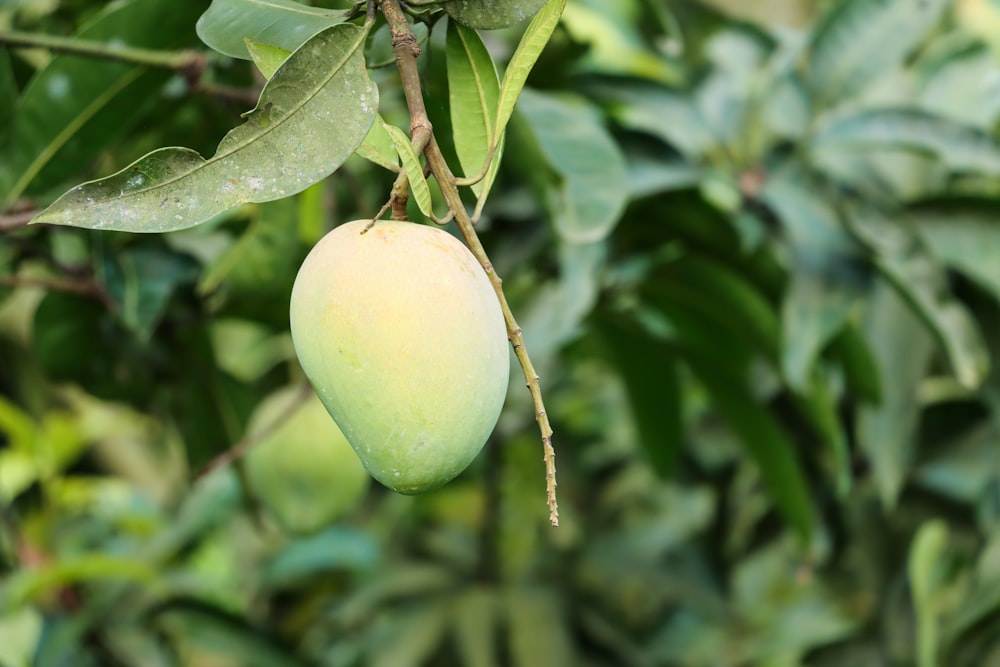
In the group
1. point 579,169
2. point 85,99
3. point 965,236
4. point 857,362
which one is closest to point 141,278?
point 85,99

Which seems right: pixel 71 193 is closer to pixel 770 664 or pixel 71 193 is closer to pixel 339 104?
pixel 339 104

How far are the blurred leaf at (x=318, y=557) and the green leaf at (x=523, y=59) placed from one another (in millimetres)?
1003

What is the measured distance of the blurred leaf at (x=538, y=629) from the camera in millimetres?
1115

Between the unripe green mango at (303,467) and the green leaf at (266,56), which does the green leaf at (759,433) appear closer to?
the unripe green mango at (303,467)

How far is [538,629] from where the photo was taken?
1.14m


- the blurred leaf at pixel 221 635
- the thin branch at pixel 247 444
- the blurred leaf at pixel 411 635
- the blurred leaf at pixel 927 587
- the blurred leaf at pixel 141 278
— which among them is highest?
the blurred leaf at pixel 141 278

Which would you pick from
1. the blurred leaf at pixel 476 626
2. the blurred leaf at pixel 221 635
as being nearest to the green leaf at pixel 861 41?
the blurred leaf at pixel 476 626

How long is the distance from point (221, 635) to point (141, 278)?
0.45 meters

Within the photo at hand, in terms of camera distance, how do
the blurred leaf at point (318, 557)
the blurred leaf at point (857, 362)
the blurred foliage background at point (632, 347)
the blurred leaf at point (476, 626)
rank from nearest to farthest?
the blurred foliage background at point (632, 347) < the blurred leaf at point (857, 362) < the blurred leaf at point (476, 626) < the blurred leaf at point (318, 557)

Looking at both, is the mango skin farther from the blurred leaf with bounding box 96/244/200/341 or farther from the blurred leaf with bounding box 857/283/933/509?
the blurred leaf with bounding box 857/283/933/509

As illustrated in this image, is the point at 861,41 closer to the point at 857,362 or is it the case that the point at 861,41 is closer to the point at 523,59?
the point at 857,362

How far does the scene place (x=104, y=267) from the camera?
0.73 metres

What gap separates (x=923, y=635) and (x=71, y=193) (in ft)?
2.54

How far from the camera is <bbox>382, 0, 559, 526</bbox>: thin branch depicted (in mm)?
329
